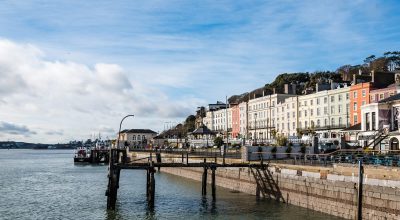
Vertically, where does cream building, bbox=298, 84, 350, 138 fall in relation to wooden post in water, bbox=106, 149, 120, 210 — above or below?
above

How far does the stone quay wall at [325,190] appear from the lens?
2587cm

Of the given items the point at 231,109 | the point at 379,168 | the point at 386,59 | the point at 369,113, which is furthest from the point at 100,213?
the point at 386,59

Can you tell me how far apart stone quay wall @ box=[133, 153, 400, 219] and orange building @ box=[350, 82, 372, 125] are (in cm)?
4008

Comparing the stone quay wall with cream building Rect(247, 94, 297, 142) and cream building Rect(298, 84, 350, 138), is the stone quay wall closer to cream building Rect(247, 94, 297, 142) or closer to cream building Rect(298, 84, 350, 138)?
cream building Rect(298, 84, 350, 138)

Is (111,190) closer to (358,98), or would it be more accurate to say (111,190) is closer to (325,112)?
(358,98)

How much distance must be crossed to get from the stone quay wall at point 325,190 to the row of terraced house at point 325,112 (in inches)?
722

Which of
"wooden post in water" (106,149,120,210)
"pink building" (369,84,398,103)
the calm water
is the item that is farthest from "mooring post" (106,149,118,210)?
"pink building" (369,84,398,103)

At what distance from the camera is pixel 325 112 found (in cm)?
8962

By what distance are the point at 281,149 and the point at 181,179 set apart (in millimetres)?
16734

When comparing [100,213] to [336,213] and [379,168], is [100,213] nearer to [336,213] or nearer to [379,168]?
[336,213]

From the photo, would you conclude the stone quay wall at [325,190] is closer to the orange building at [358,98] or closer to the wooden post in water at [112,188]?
the wooden post in water at [112,188]

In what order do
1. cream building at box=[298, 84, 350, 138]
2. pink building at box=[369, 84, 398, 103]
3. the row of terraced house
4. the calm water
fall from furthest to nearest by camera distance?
cream building at box=[298, 84, 350, 138]
pink building at box=[369, 84, 398, 103]
the row of terraced house
the calm water

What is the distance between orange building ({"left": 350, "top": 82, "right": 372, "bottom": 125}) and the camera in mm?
78000

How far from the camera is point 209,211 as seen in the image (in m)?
34.5
